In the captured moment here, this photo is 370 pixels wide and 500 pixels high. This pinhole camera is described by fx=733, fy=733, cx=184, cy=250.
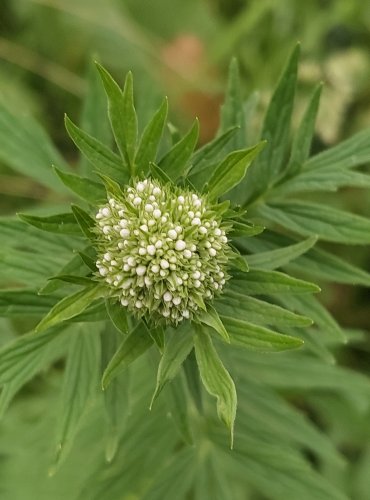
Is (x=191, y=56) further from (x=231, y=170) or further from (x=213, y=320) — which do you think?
(x=213, y=320)

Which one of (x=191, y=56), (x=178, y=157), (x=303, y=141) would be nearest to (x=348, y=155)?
(x=303, y=141)

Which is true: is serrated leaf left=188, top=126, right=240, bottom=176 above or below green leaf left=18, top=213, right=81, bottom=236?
above

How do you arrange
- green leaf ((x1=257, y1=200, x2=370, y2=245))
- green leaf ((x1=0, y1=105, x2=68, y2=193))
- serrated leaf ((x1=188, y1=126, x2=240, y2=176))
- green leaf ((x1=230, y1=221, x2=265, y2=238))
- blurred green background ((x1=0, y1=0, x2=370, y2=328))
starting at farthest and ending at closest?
blurred green background ((x1=0, y1=0, x2=370, y2=328)) → green leaf ((x1=0, y1=105, x2=68, y2=193)) → green leaf ((x1=257, y1=200, x2=370, y2=245)) → serrated leaf ((x1=188, y1=126, x2=240, y2=176)) → green leaf ((x1=230, y1=221, x2=265, y2=238))

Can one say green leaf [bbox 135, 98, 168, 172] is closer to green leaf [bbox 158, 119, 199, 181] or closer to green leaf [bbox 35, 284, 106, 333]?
green leaf [bbox 158, 119, 199, 181]

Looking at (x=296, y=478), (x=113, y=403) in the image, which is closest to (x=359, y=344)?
(x=296, y=478)

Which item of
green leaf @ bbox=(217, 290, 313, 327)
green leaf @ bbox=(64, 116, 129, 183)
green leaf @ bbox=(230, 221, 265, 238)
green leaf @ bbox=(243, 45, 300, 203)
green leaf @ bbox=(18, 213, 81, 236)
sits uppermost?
green leaf @ bbox=(243, 45, 300, 203)

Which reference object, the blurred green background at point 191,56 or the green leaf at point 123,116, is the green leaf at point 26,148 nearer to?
the green leaf at point 123,116

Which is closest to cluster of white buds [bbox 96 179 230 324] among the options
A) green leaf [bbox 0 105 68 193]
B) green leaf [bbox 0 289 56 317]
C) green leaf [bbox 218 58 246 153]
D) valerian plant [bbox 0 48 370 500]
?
valerian plant [bbox 0 48 370 500]
